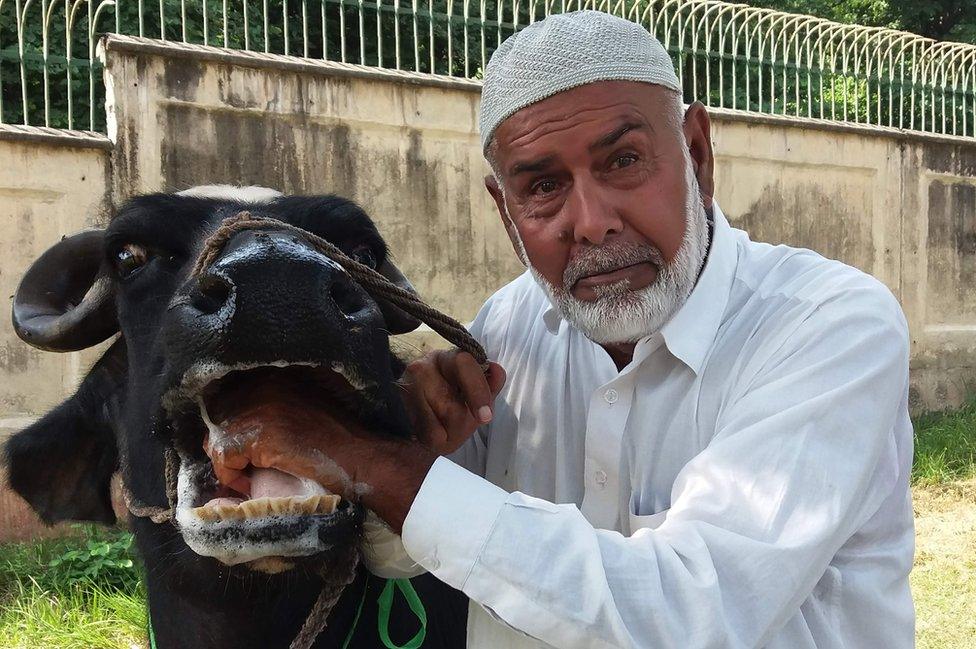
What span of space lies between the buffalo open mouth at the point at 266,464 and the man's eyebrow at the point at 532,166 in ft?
2.46

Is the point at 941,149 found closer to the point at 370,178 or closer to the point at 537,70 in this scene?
the point at 370,178

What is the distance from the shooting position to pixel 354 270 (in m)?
2.10

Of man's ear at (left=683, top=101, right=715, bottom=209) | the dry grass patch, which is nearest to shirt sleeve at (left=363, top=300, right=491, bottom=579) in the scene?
man's ear at (left=683, top=101, right=715, bottom=209)

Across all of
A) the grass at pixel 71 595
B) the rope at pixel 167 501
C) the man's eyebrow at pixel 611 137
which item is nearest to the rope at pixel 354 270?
the rope at pixel 167 501

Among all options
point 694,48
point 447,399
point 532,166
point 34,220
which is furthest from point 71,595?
point 694,48

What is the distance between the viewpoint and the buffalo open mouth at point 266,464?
6.05 feet

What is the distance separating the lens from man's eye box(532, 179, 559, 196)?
2.48m

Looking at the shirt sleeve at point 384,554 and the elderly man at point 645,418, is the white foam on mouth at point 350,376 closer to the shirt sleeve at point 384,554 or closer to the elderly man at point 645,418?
the elderly man at point 645,418

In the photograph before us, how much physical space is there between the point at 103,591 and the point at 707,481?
13.2ft

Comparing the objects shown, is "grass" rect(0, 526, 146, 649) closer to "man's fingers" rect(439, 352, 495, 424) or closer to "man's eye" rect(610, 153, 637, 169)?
"man's fingers" rect(439, 352, 495, 424)

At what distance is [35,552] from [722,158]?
20.6ft

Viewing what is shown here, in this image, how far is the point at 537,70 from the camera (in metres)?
2.45

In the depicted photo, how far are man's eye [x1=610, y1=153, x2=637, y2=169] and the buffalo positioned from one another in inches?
27.0

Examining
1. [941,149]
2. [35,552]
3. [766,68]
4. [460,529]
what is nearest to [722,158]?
[766,68]
